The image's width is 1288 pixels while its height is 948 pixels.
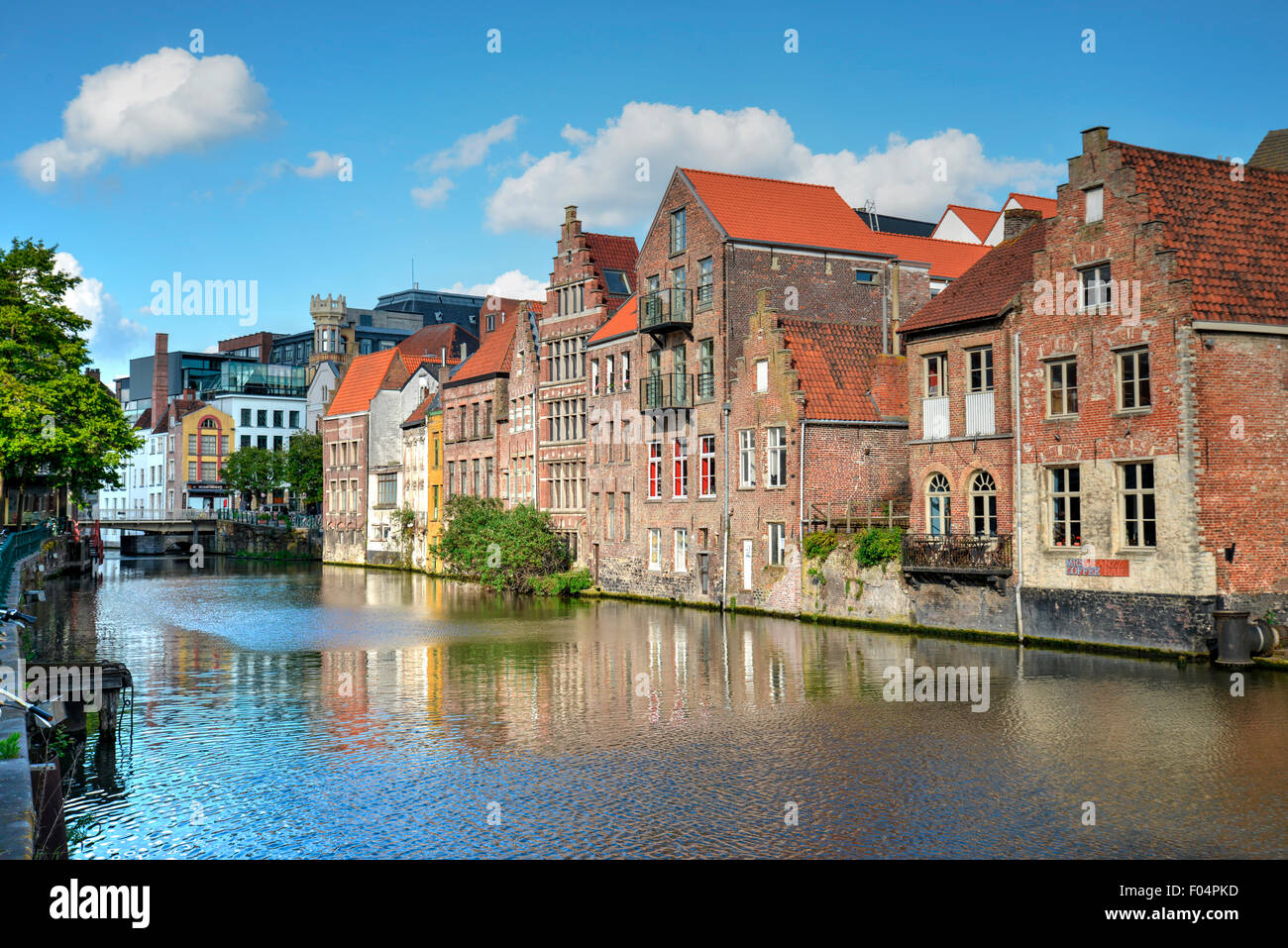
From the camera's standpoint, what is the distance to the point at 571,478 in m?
55.6

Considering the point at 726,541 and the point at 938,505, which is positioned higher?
the point at 938,505

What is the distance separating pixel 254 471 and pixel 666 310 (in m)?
72.6

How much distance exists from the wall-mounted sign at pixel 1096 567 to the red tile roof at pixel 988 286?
7.45m

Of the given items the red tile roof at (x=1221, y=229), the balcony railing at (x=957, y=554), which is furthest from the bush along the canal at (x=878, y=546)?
the red tile roof at (x=1221, y=229)

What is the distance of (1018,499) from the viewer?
31.0 m

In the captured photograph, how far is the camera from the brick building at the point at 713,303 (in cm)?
4356

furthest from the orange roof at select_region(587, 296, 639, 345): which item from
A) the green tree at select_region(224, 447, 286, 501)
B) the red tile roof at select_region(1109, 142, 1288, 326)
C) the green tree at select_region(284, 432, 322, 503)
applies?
the green tree at select_region(224, 447, 286, 501)

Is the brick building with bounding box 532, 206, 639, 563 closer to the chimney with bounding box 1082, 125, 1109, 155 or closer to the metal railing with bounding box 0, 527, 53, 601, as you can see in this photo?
the metal railing with bounding box 0, 527, 53, 601

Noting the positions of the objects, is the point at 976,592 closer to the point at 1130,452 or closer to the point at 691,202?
the point at 1130,452

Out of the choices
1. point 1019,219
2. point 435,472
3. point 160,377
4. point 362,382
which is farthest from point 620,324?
point 160,377

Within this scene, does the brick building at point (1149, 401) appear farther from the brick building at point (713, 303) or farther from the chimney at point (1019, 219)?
the brick building at point (713, 303)

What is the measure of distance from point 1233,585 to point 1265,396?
457 centimetres

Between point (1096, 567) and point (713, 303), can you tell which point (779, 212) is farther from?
point (1096, 567)
